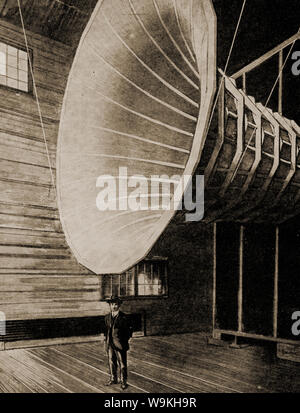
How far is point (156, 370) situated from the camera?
2980 millimetres

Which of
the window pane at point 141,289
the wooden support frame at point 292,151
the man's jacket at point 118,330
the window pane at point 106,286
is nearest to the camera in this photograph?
the wooden support frame at point 292,151

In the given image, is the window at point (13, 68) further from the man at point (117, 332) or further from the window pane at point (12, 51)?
the man at point (117, 332)

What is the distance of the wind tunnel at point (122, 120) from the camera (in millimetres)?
1814

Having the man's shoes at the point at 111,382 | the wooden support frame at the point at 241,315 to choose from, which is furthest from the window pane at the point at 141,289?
the man's shoes at the point at 111,382

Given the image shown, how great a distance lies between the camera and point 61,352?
3.56 metres

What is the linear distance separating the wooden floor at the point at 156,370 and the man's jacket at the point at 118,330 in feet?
1.02

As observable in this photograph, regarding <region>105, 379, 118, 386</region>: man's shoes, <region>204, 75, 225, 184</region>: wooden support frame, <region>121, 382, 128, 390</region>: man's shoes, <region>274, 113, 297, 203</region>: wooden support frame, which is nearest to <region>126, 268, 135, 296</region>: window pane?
<region>105, 379, 118, 386</region>: man's shoes

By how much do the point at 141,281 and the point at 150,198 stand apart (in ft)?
8.50

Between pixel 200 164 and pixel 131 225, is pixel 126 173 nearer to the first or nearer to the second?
pixel 131 225

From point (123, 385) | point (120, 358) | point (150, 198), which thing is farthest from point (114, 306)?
point (150, 198)

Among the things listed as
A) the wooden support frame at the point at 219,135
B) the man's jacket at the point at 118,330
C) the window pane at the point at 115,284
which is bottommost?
the window pane at the point at 115,284

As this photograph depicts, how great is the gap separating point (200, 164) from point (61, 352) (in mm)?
2695

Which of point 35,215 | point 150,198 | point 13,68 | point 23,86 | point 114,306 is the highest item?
point 13,68

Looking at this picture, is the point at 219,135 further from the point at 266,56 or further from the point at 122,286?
the point at 122,286
